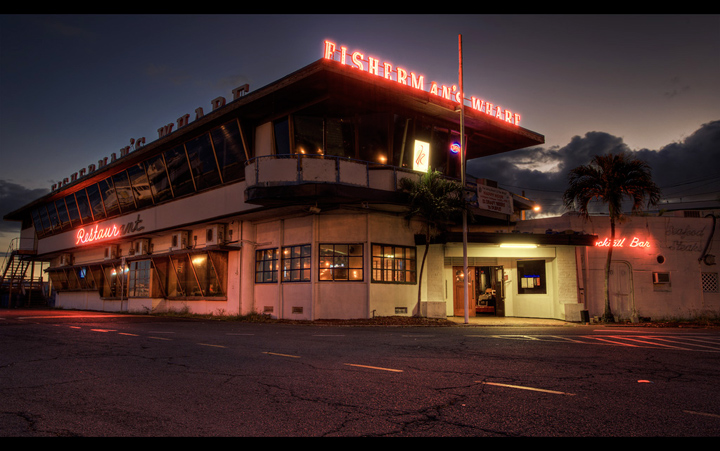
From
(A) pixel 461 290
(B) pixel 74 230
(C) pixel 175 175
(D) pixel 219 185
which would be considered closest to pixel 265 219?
(D) pixel 219 185

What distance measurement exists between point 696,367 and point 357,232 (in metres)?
14.3

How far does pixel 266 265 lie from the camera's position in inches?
928

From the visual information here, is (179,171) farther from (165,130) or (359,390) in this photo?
(359,390)

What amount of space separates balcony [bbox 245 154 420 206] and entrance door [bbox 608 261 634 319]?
1061 cm

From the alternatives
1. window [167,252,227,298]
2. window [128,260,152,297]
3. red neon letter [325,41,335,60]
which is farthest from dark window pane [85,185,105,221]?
red neon letter [325,41,335,60]

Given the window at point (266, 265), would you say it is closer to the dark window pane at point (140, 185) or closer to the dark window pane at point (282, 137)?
the dark window pane at point (282, 137)

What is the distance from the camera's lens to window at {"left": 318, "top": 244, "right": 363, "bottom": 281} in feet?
69.3

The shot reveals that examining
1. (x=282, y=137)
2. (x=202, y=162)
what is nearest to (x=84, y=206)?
(x=202, y=162)

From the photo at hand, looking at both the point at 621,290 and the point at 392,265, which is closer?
the point at 392,265

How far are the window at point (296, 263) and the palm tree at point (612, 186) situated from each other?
467 inches

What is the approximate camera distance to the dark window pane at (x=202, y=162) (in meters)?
24.9

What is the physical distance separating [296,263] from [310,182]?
166 inches

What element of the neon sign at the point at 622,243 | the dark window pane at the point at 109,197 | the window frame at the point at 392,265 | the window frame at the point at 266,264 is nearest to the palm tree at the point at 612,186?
the neon sign at the point at 622,243

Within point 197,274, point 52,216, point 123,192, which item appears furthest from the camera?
point 52,216
